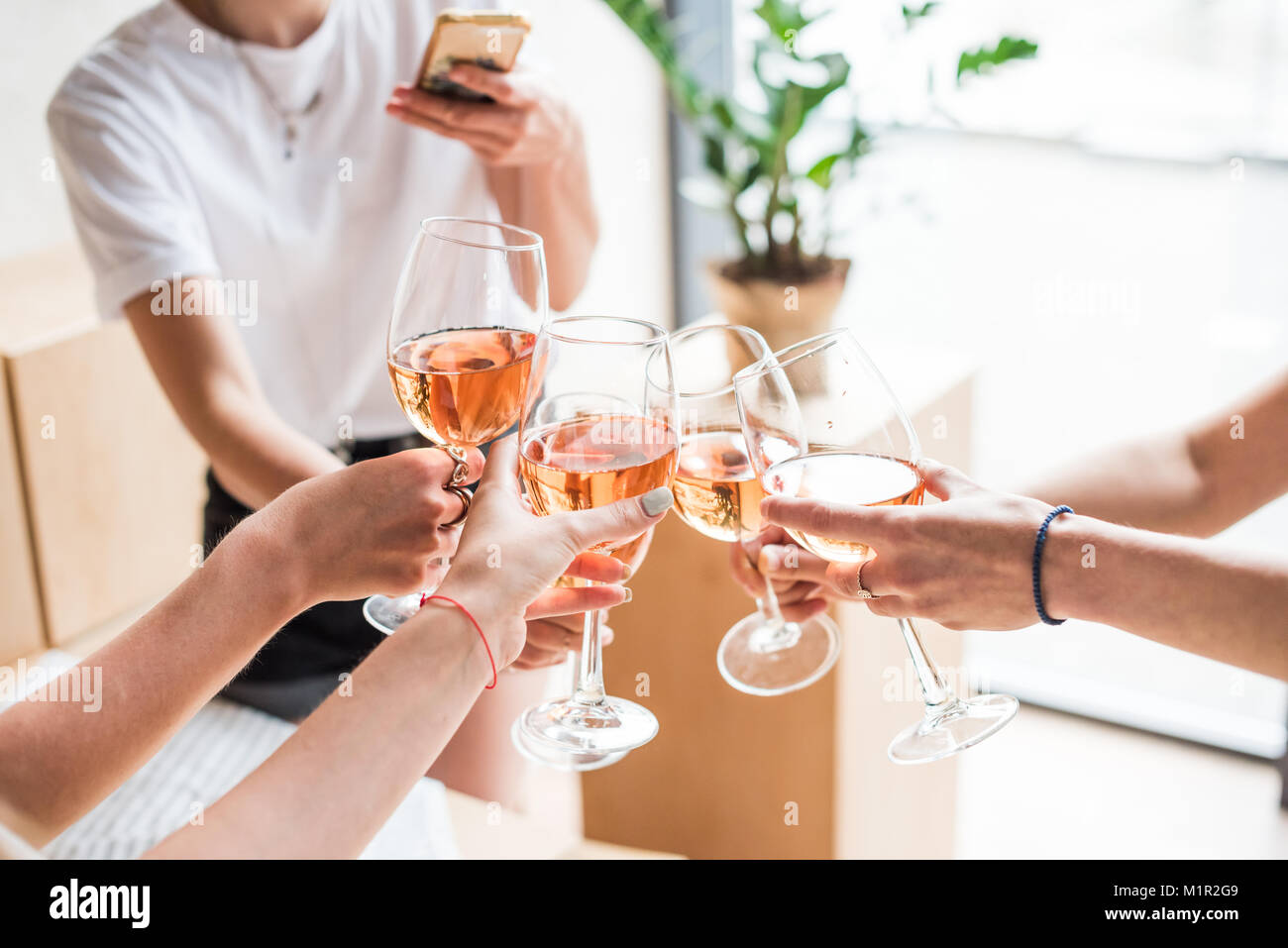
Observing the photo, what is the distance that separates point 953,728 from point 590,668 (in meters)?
0.29

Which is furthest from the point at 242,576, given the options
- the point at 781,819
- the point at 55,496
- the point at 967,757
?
the point at 967,757

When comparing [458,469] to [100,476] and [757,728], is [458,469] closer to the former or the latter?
[757,728]

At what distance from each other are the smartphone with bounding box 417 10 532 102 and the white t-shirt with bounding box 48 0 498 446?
0.24 meters

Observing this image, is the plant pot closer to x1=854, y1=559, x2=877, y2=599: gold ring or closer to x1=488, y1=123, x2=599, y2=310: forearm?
x1=488, y1=123, x2=599, y2=310: forearm

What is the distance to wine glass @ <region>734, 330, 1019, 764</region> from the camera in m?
0.90

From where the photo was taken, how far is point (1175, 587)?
0.87 metres

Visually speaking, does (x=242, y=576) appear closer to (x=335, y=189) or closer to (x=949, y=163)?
(x=335, y=189)

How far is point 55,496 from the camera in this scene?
181 cm

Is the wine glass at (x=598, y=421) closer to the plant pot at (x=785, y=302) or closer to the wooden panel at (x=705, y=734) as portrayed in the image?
the wooden panel at (x=705, y=734)

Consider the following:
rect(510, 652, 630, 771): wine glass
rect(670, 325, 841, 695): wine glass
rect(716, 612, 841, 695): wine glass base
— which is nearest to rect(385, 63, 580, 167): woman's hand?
rect(670, 325, 841, 695): wine glass

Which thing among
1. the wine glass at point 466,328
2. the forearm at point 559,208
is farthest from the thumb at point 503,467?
the forearm at point 559,208
